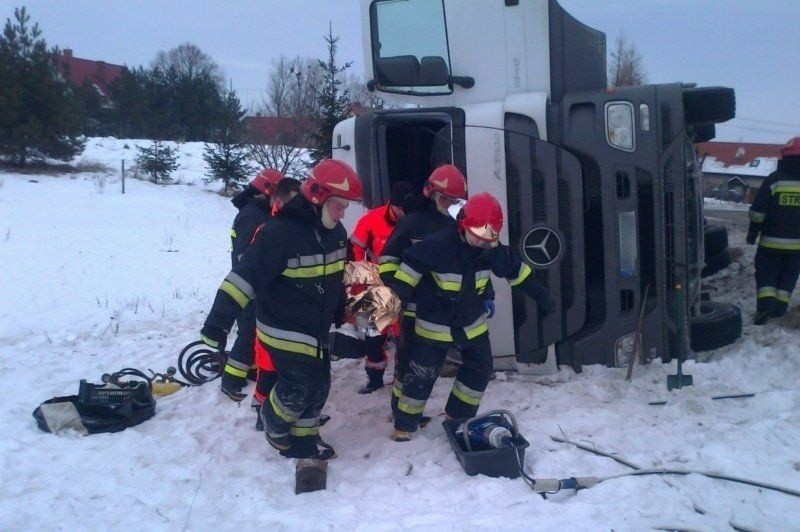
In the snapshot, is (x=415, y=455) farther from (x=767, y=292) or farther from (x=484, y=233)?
(x=767, y=292)

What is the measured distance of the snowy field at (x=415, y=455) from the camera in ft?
11.5

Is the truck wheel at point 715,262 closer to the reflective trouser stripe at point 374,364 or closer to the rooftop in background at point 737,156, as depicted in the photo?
the reflective trouser stripe at point 374,364

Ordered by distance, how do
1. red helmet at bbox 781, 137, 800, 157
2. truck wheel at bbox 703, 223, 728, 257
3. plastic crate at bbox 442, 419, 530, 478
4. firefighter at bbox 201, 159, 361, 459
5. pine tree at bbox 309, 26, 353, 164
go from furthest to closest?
pine tree at bbox 309, 26, 353, 164 → truck wheel at bbox 703, 223, 728, 257 → red helmet at bbox 781, 137, 800, 157 → firefighter at bbox 201, 159, 361, 459 → plastic crate at bbox 442, 419, 530, 478

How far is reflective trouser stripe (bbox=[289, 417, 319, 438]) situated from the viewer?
4.29 metres

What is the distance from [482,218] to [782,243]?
3.53 meters

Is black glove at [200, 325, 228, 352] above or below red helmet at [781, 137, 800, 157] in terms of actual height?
below

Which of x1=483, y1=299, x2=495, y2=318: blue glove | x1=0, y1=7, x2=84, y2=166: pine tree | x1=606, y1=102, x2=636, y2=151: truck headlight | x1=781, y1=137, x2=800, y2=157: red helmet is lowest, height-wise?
x1=483, y1=299, x2=495, y2=318: blue glove

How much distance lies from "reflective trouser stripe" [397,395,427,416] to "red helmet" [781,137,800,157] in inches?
172

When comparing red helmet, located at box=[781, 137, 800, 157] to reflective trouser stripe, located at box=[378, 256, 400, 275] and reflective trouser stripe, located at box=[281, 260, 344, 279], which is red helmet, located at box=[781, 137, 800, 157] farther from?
reflective trouser stripe, located at box=[281, 260, 344, 279]

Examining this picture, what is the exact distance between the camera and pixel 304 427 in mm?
4281

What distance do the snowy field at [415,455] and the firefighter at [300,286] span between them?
539 millimetres

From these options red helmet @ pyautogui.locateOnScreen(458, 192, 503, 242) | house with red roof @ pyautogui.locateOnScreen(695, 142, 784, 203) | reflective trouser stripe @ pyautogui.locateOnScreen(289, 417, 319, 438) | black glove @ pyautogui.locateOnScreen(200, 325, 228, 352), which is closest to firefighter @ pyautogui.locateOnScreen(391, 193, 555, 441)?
red helmet @ pyautogui.locateOnScreen(458, 192, 503, 242)

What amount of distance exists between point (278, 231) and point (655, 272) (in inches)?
119

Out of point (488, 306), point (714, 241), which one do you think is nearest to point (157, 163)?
point (714, 241)
